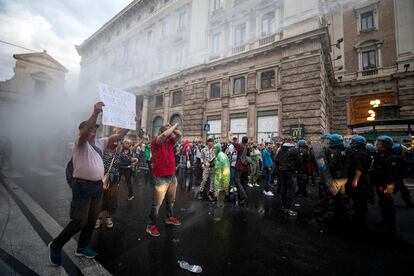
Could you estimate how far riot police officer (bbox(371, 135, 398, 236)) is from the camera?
3.68m

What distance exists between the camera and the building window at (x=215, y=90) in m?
17.1

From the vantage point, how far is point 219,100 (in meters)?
16.9

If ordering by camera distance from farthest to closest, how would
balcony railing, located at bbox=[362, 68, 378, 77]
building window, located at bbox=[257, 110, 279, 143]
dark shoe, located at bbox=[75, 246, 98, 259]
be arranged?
balcony railing, located at bbox=[362, 68, 378, 77] < building window, located at bbox=[257, 110, 279, 143] < dark shoe, located at bbox=[75, 246, 98, 259]

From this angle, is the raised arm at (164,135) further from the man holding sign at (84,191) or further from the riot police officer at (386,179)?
the riot police officer at (386,179)

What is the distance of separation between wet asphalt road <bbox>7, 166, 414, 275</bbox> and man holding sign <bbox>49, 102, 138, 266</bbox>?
1.55 feet

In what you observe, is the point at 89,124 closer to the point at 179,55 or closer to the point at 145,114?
the point at 179,55

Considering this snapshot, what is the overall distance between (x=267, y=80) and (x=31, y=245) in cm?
1479

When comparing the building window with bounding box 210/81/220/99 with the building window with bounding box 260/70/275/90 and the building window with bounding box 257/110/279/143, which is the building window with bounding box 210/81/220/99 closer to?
the building window with bounding box 260/70/275/90

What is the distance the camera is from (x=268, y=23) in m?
12.7

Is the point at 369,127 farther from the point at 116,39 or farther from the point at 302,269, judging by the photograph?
the point at 116,39

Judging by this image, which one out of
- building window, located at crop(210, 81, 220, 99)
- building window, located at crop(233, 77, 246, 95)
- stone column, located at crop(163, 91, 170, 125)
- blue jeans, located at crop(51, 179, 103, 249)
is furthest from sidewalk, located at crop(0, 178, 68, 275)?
stone column, located at crop(163, 91, 170, 125)

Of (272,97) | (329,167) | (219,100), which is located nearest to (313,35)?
(272,97)

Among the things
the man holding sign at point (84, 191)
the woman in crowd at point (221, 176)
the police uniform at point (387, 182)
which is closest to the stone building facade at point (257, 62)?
the police uniform at point (387, 182)

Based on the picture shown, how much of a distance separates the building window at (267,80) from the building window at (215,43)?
152 inches
